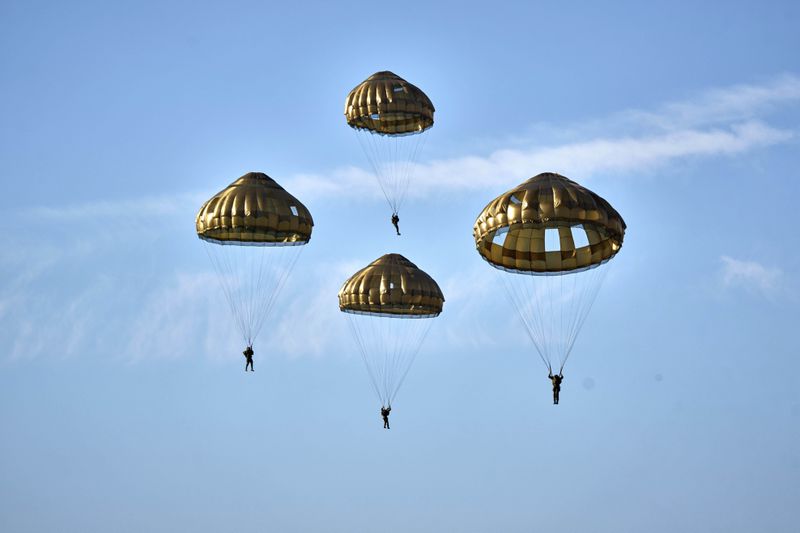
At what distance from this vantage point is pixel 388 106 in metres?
62.1

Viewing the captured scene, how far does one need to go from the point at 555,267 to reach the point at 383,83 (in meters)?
15.6

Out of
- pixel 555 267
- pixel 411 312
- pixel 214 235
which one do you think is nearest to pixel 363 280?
pixel 411 312

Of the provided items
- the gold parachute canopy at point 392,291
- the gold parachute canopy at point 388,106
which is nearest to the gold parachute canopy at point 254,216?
the gold parachute canopy at point 392,291

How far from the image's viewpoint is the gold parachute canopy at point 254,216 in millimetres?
54969

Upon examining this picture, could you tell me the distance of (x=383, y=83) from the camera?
207ft

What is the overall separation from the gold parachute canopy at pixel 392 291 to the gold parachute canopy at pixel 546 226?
23.8ft

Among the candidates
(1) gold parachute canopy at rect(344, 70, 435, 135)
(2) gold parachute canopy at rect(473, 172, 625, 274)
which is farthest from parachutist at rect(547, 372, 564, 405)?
(1) gold parachute canopy at rect(344, 70, 435, 135)

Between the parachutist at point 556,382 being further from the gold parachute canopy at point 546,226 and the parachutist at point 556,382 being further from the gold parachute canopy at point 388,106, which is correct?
the gold parachute canopy at point 388,106

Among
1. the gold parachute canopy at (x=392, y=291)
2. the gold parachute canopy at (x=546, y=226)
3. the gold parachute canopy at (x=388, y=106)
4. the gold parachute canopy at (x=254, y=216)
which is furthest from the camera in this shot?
the gold parachute canopy at (x=388, y=106)

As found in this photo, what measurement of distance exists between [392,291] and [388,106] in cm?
925

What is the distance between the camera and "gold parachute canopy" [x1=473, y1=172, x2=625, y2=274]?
157 ft

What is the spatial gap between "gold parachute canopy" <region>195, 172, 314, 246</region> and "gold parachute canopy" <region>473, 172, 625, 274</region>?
29.2ft

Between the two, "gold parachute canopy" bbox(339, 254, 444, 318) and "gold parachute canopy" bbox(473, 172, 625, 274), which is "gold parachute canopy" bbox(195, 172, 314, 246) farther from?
"gold parachute canopy" bbox(473, 172, 625, 274)

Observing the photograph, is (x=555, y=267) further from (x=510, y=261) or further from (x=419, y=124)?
(x=419, y=124)
